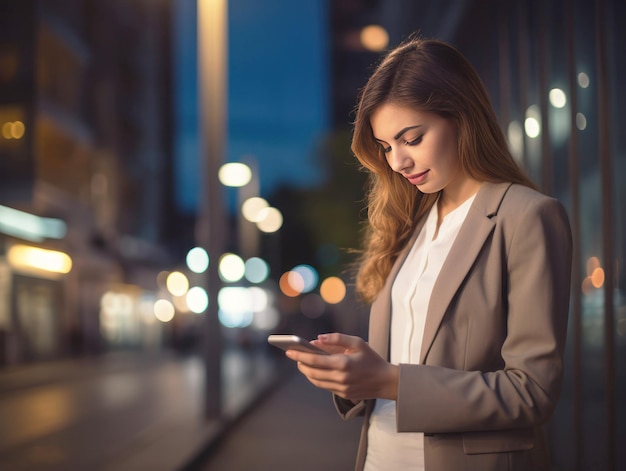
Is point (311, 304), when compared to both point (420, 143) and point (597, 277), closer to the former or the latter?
point (597, 277)

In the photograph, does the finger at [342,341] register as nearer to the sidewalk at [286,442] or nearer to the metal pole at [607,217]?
the metal pole at [607,217]

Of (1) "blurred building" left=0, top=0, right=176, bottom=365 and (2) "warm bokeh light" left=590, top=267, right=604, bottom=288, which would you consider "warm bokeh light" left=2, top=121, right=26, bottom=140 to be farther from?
(2) "warm bokeh light" left=590, top=267, right=604, bottom=288

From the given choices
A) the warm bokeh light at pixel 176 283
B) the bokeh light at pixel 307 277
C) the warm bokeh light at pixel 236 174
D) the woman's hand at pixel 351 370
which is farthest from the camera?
the warm bokeh light at pixel 176 283

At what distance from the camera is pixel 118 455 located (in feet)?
Answer: 29.2

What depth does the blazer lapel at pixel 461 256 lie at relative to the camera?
6.54 ft

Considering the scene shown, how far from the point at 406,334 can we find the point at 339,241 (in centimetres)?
2910

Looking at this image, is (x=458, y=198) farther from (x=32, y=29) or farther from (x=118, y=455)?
(x=32, y=29)

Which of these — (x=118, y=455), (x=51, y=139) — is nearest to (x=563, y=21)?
(x=118, y=455)

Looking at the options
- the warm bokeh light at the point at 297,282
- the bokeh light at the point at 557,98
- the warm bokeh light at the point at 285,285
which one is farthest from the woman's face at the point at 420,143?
the warm bokeh light at the point at 285,285

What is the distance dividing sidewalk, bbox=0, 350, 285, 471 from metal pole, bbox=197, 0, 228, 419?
0.57 metres

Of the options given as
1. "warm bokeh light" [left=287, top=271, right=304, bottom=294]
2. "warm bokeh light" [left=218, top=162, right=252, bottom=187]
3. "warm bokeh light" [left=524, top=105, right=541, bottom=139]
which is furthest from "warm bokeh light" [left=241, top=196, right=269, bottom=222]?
"warm bokeh light" [left=524, top=105, right=541, bottom=139]

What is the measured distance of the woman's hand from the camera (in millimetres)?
1779

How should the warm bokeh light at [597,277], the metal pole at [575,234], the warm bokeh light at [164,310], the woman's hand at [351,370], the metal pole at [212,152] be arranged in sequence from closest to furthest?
the woman's hand at [351,370] < the warm bokeh light at [597,277] < the metal pole at [575,234] < the metal pole at [212,152] < the warm bokeh light at [164,310]

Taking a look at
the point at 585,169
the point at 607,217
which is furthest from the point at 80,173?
the point at 607,217
